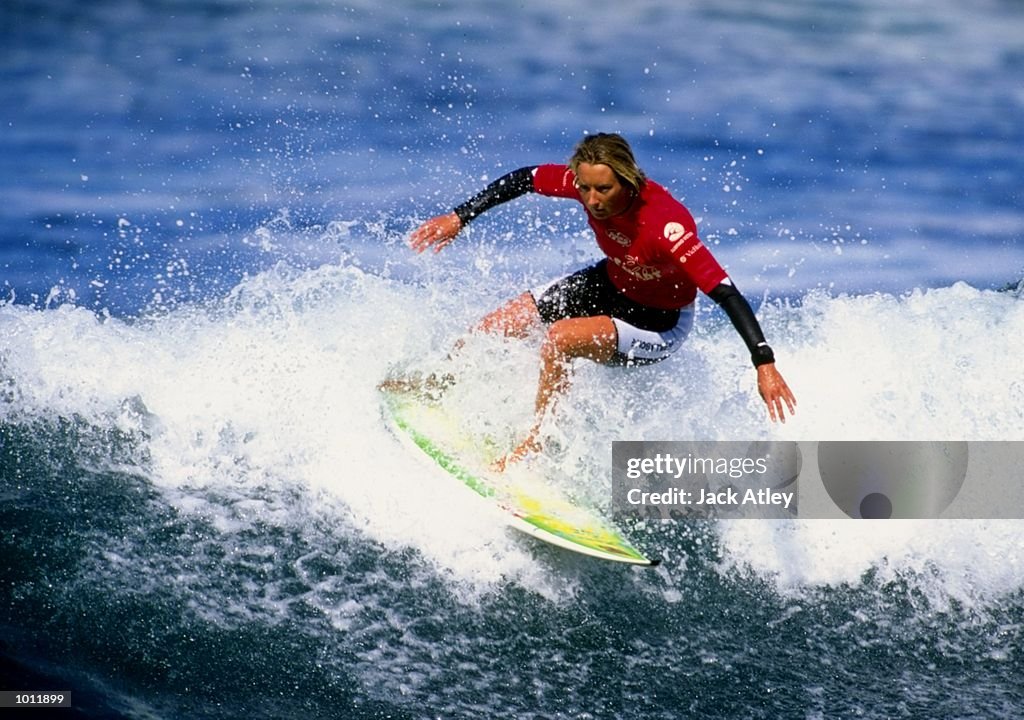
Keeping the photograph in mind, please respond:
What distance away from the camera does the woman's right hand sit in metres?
6.13

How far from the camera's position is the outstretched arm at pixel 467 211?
6.14 m

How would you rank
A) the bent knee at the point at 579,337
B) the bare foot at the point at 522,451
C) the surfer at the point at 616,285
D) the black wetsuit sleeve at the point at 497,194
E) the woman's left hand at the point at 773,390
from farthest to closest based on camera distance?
the black wetsuit sleeve at the point at 497,194, the bare foot at the point at 522,451, the bent knee at the point at 579,337, the surfer at the point at 616,285, the woman's left hand at the point at 773,390

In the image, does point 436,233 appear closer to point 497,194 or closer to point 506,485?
point 497,194

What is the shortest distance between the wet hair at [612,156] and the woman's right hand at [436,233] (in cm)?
105

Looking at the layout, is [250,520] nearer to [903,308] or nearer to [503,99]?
[903,308]

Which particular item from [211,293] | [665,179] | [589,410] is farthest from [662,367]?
[665,179]

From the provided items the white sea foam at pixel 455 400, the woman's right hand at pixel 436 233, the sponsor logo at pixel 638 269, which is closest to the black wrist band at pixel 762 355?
the sponsor logo at pixel 638 269

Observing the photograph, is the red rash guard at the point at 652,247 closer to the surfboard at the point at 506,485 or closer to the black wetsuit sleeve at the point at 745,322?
the black wetsuit sleeve at the point at 745,322

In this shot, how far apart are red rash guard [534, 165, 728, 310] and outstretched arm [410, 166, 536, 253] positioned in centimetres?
10

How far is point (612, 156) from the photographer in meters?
5.26

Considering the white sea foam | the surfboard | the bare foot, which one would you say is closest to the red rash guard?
the white sea foam

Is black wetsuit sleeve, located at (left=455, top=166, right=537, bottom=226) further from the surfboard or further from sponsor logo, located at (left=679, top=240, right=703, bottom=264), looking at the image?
sponsor logo, located at (left=679, top=240, right=703, bottom=264)

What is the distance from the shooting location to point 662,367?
263 inches
